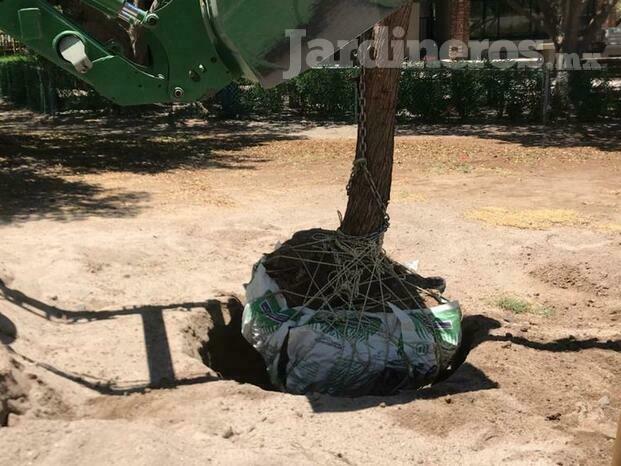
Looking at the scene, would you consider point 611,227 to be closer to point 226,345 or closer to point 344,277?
point 344,277

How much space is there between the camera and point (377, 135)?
17.7 feet

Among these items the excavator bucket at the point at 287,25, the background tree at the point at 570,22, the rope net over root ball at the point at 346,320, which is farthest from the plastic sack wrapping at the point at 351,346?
the background tree at the point at 570,22

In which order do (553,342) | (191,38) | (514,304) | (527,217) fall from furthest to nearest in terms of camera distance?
(527,217)
(514,304)
(553,342)
(191,38)

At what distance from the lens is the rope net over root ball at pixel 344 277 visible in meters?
5.07

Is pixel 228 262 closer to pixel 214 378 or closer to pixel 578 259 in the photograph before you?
pixel 214 378

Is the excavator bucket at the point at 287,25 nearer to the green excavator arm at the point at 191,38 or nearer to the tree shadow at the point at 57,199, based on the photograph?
the green excavator arm at the point at 191,38

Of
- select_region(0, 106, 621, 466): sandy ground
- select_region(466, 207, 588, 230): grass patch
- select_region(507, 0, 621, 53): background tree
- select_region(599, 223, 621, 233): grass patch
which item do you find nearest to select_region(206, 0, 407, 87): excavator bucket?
select_region(0, 106, 621, 466): sandy ground

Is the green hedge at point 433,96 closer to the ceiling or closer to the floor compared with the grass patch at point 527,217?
closer to the ceiling

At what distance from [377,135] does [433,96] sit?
13707 mm

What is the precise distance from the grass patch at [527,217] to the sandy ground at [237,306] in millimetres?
44

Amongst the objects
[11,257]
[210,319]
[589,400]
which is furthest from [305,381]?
Result: [11,257]

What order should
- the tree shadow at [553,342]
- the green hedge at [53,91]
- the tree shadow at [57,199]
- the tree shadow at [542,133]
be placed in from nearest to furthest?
1. the tree shadow at [553,342]
2. the tree shadow at [57,199]
3. the tree shadow at [542,133]
4. the green hedge at [53,91]

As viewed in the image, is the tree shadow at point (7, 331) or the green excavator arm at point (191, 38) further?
the tree shadow at point (7, 331)

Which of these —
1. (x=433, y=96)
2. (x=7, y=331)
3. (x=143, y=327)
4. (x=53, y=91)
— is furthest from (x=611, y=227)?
(x=53, y=91)
